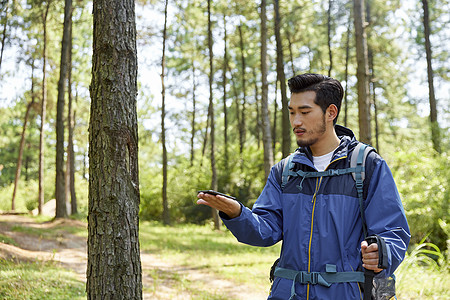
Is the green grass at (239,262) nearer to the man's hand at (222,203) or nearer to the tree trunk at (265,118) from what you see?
the tree trunk at (265,118)

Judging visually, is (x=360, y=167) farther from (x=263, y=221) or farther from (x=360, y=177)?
(x=263, y=221)

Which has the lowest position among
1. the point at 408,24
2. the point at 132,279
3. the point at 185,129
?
the point at 132,279

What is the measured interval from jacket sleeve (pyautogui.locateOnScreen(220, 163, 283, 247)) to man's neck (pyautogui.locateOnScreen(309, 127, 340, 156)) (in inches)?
10.3

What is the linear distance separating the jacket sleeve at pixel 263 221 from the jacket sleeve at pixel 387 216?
52 centimetres

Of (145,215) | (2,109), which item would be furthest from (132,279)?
(2,109)

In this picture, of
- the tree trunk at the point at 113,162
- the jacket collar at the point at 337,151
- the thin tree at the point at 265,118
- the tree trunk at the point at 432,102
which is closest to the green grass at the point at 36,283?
the tree trunk at the point at 113,162

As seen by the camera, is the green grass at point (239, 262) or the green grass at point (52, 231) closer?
the green grass at point (239, 262)

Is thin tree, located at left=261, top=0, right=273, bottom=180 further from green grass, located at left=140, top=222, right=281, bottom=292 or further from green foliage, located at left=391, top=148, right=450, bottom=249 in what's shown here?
green foliage, located at left=391, top=148, right=450, bottom=249

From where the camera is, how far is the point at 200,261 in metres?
11.0

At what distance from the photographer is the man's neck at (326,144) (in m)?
2.50

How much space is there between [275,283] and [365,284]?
0.49 meters

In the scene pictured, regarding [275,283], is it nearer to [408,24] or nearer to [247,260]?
[247,260]

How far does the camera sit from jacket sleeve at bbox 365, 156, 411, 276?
203 cm

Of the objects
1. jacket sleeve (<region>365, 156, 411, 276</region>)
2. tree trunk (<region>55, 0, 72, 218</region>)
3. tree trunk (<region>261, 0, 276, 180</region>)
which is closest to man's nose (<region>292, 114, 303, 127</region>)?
jacket sleeve (<region>365, 156, 411, 276</region>)
